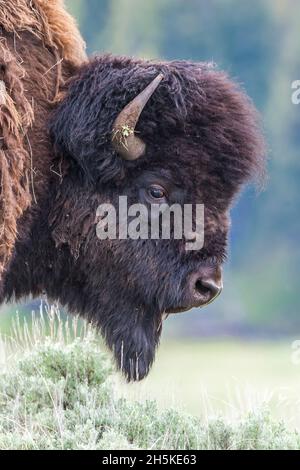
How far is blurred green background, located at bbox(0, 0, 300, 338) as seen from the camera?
1778 cm

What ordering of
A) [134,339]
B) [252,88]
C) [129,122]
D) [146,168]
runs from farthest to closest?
1. [252,88]
2. [134,339]
3. [146,168]
4. [129,122]

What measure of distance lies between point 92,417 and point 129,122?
1.18m

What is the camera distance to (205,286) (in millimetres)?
4340

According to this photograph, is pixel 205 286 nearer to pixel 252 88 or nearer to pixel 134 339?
pixel 134 339

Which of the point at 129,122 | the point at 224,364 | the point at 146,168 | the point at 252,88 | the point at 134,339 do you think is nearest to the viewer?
the point at 129,122

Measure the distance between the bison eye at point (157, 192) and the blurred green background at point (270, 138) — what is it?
11.2 metres

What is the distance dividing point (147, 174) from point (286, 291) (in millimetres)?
15545

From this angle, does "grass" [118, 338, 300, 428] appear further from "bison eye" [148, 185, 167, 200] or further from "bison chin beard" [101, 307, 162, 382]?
"bison eye" [148, 185, 167, 200]

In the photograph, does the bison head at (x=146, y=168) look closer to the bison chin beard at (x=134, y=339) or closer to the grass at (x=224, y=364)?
the bison chin beard at (x=134, y=339)

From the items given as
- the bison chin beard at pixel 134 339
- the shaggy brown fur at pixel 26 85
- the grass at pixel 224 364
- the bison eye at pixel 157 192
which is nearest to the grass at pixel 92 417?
the bison chin beard at pixel 134 339

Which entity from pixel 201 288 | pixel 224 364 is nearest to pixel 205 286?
pixel 201 288

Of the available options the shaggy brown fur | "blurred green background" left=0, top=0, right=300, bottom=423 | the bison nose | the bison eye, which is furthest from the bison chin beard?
"blurred green background" left=0, top=0, right=300, bottom=423

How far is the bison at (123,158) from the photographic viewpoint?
14.1ft

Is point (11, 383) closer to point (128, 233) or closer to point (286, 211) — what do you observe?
point (128, 233)
